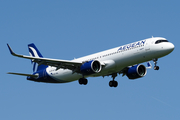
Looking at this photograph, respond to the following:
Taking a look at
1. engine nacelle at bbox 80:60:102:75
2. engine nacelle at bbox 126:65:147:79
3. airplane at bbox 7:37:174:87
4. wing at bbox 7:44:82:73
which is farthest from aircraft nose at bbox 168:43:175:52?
wing at bbox 7:44:82:73

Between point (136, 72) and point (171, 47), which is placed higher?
point (171, 47)

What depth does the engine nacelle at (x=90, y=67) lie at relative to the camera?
155 feet

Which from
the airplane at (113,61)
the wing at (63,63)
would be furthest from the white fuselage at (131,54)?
the wing at (63,63)

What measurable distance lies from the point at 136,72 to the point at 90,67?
Answer: 7.77 meters

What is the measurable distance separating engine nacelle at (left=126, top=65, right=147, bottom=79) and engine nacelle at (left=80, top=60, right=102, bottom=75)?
21.0 ft

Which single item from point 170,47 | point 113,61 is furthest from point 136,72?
point 170,47

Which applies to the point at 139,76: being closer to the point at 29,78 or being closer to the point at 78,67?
the point at 78,67

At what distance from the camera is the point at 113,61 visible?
47.2m

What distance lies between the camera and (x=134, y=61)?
45938 millimetres

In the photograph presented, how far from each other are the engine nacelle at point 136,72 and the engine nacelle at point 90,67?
21.0 ft

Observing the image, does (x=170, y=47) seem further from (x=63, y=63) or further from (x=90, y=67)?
(x=63, y=63)

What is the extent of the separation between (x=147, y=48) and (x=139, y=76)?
7.47m

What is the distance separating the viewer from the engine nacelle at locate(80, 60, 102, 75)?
155ft

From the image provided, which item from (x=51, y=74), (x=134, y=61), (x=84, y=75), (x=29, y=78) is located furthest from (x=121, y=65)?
(x=29, y=78)
